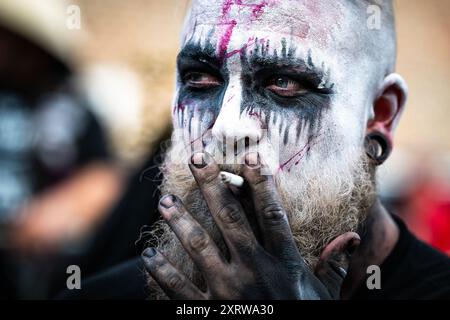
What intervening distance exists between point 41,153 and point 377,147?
3.20 m

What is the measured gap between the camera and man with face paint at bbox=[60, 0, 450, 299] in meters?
2.04

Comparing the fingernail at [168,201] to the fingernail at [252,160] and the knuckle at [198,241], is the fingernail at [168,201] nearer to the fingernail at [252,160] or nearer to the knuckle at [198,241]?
the knuckle at [198,241]

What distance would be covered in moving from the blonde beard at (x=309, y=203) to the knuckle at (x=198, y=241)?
0.16 m

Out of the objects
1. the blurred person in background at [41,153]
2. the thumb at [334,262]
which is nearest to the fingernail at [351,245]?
the thumb at [334,262]

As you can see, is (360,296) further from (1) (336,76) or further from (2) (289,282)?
(1) (336,76)

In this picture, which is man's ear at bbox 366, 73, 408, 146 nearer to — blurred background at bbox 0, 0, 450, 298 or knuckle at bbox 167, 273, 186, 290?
knuckle at bbox 167, 273, 186, 290

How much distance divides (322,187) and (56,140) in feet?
10.4

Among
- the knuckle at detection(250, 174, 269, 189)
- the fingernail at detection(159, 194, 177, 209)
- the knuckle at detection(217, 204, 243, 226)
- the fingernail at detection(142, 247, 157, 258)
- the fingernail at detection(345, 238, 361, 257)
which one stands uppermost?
the knuckle at detection(250, 174, 269, 189)

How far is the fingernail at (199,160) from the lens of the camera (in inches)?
81.2

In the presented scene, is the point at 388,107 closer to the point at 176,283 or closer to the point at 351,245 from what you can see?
the point at 351,245

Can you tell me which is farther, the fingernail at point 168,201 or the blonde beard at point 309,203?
the blonde beard at point 309,203

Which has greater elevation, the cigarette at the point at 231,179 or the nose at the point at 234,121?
the nose at the point at 234,121

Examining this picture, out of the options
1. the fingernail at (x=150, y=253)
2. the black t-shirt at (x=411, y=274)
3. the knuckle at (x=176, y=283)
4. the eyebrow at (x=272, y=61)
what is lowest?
the black t-shirt at (x=411, y=274)

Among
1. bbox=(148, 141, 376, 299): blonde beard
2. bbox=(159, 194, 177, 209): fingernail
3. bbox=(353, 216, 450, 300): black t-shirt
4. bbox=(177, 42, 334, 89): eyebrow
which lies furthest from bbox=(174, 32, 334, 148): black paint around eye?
bbox=(353, 216, 450, 300): black t-shirt
